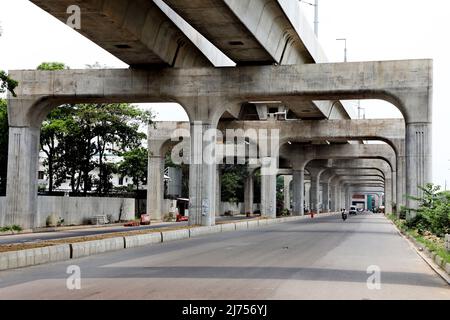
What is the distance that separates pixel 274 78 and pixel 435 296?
83.5ft

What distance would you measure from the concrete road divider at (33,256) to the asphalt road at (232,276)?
564 mm

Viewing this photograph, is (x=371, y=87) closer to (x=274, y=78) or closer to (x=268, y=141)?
(x=274, y=78)

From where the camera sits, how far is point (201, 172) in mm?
37562

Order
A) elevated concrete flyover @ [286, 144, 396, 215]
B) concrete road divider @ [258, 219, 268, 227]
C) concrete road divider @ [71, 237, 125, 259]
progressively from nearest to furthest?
concrete road divider @ [71, 237, 125, 259]
concrete road divider @ [258, 219, 268, 227]
elevated concrete flyover @ [286, 144, 396, 215]

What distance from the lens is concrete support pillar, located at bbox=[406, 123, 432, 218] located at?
117 feet

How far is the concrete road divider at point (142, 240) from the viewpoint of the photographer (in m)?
24.7

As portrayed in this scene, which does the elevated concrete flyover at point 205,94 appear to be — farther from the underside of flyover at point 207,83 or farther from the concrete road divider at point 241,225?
the concrete road divider at point 241,225

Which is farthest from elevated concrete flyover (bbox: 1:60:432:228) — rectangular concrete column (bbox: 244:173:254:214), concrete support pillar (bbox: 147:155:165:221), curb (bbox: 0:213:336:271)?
rectangular concrete column (bbox: 244:173:254:214)

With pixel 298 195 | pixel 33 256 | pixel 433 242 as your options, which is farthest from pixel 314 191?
pixel 33 256

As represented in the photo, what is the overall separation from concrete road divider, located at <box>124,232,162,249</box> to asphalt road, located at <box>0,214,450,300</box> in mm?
2520

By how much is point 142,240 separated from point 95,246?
464 cm

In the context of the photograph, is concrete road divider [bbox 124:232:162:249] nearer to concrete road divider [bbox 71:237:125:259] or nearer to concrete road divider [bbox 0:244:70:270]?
concrete road divider [bbox 71:237:125:259]

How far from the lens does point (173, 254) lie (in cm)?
2080
